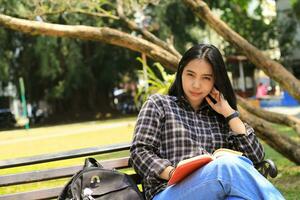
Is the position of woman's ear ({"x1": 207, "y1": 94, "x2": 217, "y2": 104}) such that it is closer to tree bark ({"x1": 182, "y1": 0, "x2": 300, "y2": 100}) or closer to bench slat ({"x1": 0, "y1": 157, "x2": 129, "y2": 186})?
bench slat ({"x1": 0, "y1": 157, "x2": 129, "y2": 186})

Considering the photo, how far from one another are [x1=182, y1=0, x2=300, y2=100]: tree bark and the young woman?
105 inches

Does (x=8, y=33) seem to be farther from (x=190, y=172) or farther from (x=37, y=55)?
(x=190, y=172)

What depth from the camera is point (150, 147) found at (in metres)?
3.03

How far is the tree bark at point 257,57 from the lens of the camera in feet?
19.1

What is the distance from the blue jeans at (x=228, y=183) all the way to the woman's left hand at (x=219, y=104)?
68cm

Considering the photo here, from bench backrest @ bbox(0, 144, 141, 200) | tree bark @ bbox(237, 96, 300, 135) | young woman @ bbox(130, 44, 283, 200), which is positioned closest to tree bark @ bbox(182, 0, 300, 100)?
tree bark @ bbox(237, 96, 300, 135)

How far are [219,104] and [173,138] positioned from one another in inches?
14.9

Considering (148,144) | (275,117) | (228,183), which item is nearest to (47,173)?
(148,144)

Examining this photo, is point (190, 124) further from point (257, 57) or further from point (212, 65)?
point (257, 57)

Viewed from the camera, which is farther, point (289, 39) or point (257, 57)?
point (289, 39)

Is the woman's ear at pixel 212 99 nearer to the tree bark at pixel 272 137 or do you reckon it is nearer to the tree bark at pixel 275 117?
the tree bark at pixel 272 137

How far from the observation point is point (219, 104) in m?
3.23

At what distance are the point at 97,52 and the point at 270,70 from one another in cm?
2606

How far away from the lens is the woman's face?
10.3ft
